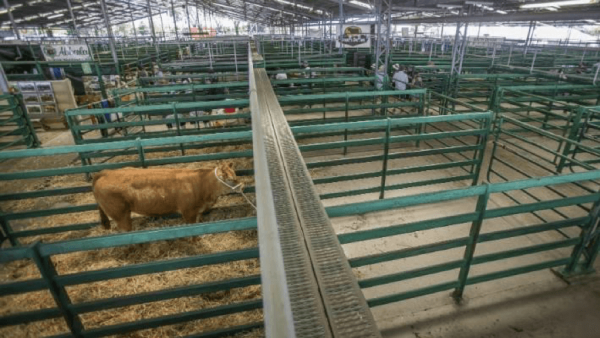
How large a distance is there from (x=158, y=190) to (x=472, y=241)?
12.7 feet

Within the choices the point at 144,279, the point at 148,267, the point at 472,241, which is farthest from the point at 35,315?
the point at 472,241

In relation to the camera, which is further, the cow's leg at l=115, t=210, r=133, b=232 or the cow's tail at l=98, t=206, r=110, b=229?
the cow's tail at l=98, t=206, r=110, b=229

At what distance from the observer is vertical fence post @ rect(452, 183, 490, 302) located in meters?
2.92

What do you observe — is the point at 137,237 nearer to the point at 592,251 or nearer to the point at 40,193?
the point at 40,193

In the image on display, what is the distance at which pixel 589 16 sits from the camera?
249 inches

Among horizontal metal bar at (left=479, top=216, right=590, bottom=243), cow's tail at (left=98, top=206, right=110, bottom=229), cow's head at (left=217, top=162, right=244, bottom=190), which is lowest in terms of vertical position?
cow's tail at (left=98, top=206, right=110, bottom=229)

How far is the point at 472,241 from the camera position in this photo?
10.4ft

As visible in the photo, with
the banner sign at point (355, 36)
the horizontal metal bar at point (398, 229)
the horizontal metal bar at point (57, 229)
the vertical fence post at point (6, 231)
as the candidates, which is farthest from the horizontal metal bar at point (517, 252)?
the banner sign at point (355, 36)

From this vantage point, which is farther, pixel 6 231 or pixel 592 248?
pixel 6 231

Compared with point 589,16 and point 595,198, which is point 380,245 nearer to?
point 595,198

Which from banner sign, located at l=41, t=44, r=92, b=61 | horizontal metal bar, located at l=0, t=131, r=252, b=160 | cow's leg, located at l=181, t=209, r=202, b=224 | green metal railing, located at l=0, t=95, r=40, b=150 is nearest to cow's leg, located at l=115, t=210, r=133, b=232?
cow's leg, located at l=181, t=209, r=202, b=224

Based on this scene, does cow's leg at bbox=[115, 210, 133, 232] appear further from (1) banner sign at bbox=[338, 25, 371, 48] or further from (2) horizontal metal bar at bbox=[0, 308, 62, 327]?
(1) banner sign at bbox=[338, 25, 371, 48]

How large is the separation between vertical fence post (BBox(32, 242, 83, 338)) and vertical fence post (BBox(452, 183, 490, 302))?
3628 mm

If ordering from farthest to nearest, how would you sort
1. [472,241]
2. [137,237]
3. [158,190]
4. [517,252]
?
1. [158,190]
2. [517,252]
3. [472,241]
4. [137,237]
